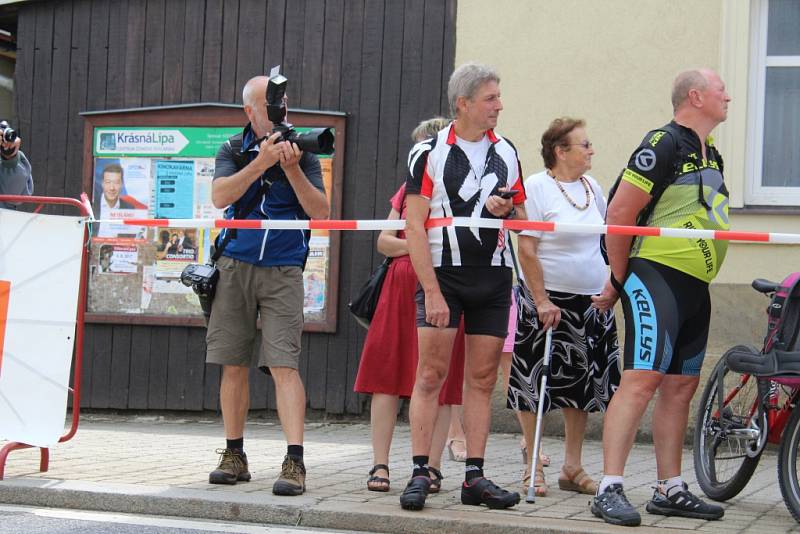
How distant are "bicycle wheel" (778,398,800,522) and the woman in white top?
1.02 m

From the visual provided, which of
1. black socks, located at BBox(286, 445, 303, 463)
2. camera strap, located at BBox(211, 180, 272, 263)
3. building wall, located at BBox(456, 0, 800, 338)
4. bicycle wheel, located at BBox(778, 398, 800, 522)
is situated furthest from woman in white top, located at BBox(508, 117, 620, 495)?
building wall, located at BBox(456, 0, 800, 338)

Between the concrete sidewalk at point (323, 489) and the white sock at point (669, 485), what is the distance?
0.14 metres

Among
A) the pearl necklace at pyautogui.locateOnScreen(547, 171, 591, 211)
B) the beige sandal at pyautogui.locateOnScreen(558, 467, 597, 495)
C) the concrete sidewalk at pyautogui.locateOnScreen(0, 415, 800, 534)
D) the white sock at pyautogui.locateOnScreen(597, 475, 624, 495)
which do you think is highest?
the pearl necklace at pyautogui.locateOnScreen(547, 171, 591, 211)

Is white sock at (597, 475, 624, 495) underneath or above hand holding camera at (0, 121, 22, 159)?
underneath

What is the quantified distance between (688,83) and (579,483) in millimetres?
2134

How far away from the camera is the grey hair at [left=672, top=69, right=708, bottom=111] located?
550 centimetres

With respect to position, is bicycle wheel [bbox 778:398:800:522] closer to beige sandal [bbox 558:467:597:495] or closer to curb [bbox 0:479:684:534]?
curb [bbox 0:479:684:534]

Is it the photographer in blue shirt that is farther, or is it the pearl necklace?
the pearl necklace

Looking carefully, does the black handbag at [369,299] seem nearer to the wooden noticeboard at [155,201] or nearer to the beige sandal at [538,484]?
the beige sandal at [538,484]

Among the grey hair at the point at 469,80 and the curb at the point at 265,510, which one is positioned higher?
the grey hair at the point at 469,80

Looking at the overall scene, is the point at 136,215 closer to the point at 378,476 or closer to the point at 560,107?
the point at 560,107

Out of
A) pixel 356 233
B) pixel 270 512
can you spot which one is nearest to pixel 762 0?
pixel 356 233

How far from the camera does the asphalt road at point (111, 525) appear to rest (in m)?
5.42

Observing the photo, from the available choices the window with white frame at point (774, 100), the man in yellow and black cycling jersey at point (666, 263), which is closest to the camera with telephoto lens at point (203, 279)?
the man in yellow and black cycling jersey at point (666, 263)
